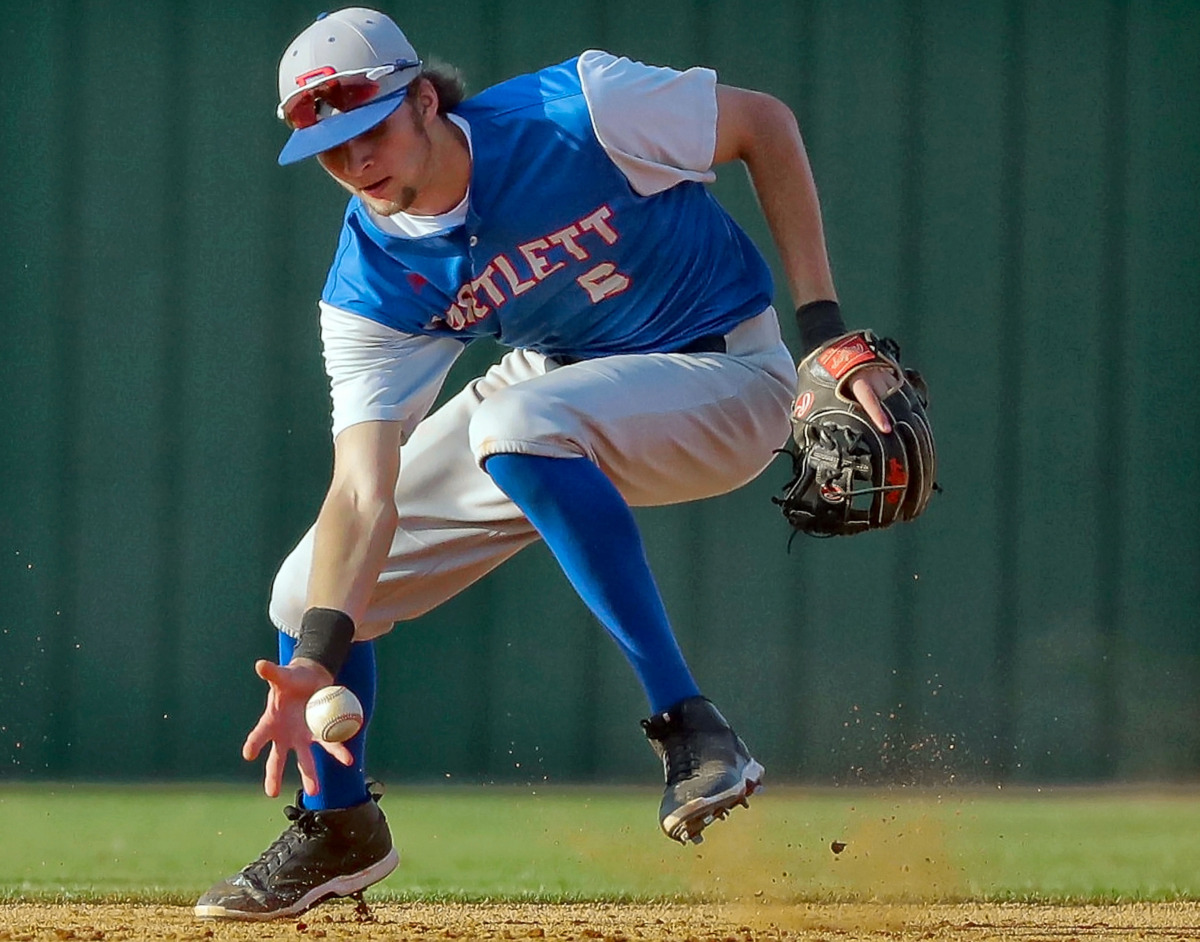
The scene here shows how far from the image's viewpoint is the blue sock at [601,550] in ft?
8.12

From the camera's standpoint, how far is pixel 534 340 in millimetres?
2873

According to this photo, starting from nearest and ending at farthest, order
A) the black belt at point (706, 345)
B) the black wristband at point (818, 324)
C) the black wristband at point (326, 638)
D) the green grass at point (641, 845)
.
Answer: the black wristband at point (326, 638) < the black wristband at point (818, 324) < the black belt at point (706, 345) < the green grass at point (641, 845)

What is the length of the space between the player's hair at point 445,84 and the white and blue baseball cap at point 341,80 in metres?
0.11

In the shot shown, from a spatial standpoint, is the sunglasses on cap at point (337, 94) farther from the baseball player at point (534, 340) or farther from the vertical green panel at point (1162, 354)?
the vertical green panel at point (1162, 354)

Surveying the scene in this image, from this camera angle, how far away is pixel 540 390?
2.54m

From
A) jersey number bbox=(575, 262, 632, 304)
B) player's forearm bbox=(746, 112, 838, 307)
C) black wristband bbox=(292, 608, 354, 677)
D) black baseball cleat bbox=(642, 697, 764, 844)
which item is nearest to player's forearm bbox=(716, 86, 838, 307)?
player's forearm bbox=(746, 112, 838, 307)

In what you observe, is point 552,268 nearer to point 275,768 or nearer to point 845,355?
point 845,355

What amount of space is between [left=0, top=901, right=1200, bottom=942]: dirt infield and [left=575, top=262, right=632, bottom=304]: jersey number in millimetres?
964

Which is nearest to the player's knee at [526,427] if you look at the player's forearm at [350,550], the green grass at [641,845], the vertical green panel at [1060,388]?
the player's forearm at [350,550]

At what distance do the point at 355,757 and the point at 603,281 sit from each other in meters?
0.87

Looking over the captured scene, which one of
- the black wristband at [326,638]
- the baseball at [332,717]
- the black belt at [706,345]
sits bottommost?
the baseball at [332,717]

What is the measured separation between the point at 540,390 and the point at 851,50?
2732mm

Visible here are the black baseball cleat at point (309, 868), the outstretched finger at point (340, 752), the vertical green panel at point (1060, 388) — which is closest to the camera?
the outstretched finger at point (340, 752)

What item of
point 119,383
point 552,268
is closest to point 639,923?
point 552,268
